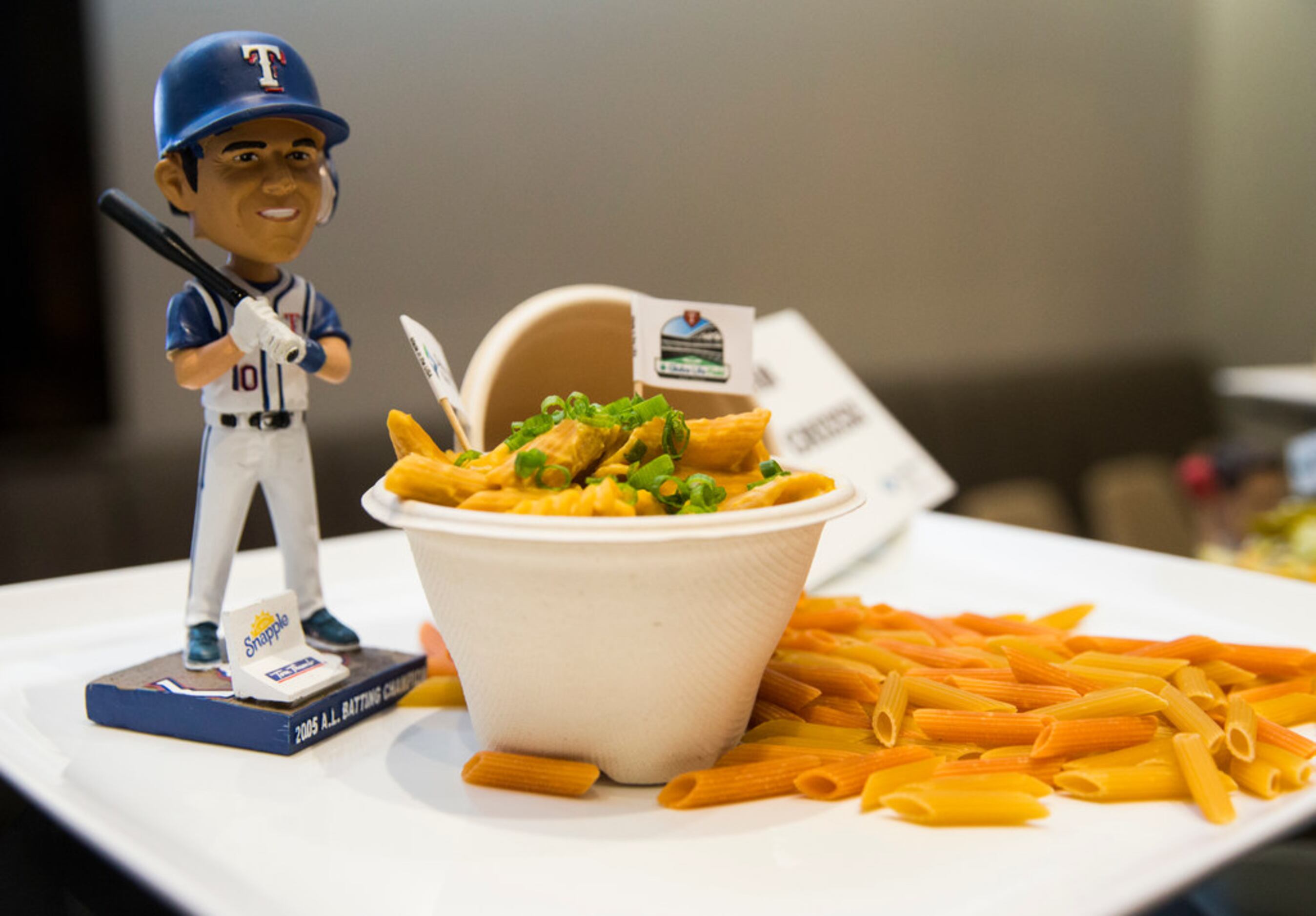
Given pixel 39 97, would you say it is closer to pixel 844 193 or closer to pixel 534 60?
pixel 534 60

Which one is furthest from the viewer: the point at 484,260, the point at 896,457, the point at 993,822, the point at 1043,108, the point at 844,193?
the point at 1043,108

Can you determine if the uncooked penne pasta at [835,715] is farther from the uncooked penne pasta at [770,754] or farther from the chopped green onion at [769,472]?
the chopped green onion at [769,472]

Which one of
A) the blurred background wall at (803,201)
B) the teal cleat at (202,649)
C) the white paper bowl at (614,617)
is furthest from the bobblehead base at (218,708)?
the blurred background wall at (803,201)

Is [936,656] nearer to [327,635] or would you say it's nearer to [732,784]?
[732,784]

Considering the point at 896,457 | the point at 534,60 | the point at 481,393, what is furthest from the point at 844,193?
the point at 481,393

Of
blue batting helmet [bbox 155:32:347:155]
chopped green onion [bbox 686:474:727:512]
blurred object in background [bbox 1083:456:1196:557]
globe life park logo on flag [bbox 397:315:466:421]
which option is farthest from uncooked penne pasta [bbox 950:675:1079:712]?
blurred object in background [bbox 1083:456:1196:557]
